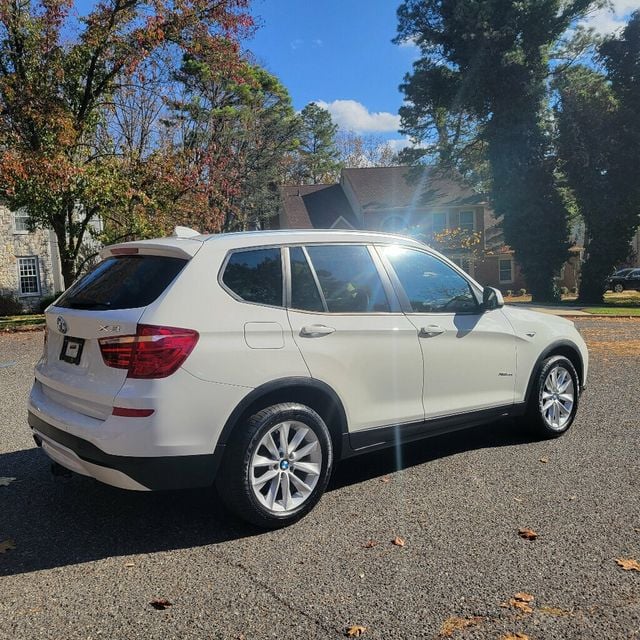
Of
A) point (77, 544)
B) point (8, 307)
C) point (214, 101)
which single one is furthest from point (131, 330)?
point (8, 307)

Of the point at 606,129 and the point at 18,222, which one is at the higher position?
A: the point at 606,129

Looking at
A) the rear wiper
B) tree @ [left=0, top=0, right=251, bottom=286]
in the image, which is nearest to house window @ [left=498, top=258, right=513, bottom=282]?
tree @ [left=0, top=0, right=251, bottom=286]

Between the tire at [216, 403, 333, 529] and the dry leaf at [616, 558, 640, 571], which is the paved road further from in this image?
the tire at [216, 403, 333, 529]

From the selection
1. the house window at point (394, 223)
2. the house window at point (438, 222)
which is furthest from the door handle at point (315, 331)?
the house window at point (438, 222)

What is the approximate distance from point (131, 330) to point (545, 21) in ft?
98.9

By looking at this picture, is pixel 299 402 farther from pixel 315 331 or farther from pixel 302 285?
pixel 302 285

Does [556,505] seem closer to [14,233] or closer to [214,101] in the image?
[214,101]

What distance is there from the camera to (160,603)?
296cm

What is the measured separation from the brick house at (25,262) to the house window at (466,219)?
2432cm

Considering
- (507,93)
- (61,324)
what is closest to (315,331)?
(61,324)

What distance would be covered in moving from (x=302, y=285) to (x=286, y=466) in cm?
117

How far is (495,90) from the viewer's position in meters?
28.8

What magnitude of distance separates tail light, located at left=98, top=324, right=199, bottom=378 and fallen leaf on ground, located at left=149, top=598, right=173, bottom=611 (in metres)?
1.12

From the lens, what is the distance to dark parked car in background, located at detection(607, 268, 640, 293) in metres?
39.7
